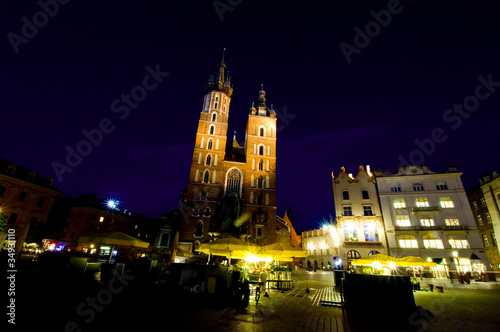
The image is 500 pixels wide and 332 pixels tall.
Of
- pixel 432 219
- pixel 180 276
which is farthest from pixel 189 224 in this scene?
pixel 432 219

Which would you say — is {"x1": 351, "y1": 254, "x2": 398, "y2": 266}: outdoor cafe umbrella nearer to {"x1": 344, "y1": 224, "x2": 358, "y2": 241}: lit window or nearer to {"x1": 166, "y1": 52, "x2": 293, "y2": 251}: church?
{"x1": 344, "y1": 224, "x2": 358, "y2": 241}: lit window

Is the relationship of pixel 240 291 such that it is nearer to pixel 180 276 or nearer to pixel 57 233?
pixel 180 276

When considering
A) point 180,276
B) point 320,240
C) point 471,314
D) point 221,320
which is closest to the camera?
point 221,320

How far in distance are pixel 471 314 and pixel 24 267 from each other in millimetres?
19019

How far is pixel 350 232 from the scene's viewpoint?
31.7 metres

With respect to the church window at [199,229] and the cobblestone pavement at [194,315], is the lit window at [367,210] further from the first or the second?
the church window at [199,229]

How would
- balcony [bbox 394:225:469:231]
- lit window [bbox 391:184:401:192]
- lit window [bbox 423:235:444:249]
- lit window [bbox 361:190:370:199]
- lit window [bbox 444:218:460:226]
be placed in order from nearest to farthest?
balcony [bbox 394:225:469:231]
lit window [bbox 423:235:444:249]
lit window [bbox 444:218:460:226]
lit window [bbox 391:184:401:192]
lit window [bbox 361:190:370:199]

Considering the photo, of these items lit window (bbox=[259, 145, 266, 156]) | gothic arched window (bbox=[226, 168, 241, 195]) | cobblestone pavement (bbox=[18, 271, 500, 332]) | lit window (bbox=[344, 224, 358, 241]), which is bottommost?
cobblestone pavement (bbox=[18, 271, 500, 332])

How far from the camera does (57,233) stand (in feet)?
140

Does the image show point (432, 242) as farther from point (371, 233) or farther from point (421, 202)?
point (371, 233)

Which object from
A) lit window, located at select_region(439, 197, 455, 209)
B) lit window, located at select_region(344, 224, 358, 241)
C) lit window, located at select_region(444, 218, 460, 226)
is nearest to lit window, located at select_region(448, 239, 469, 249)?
lit window, located at select_region(444, 218, 460, 226)

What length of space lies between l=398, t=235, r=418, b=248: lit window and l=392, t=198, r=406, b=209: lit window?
4.17 metres

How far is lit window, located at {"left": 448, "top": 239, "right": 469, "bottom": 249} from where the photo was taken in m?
27.7

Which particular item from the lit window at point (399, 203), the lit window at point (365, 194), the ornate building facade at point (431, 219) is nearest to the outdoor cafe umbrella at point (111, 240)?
the lit window at point (365, 194)
